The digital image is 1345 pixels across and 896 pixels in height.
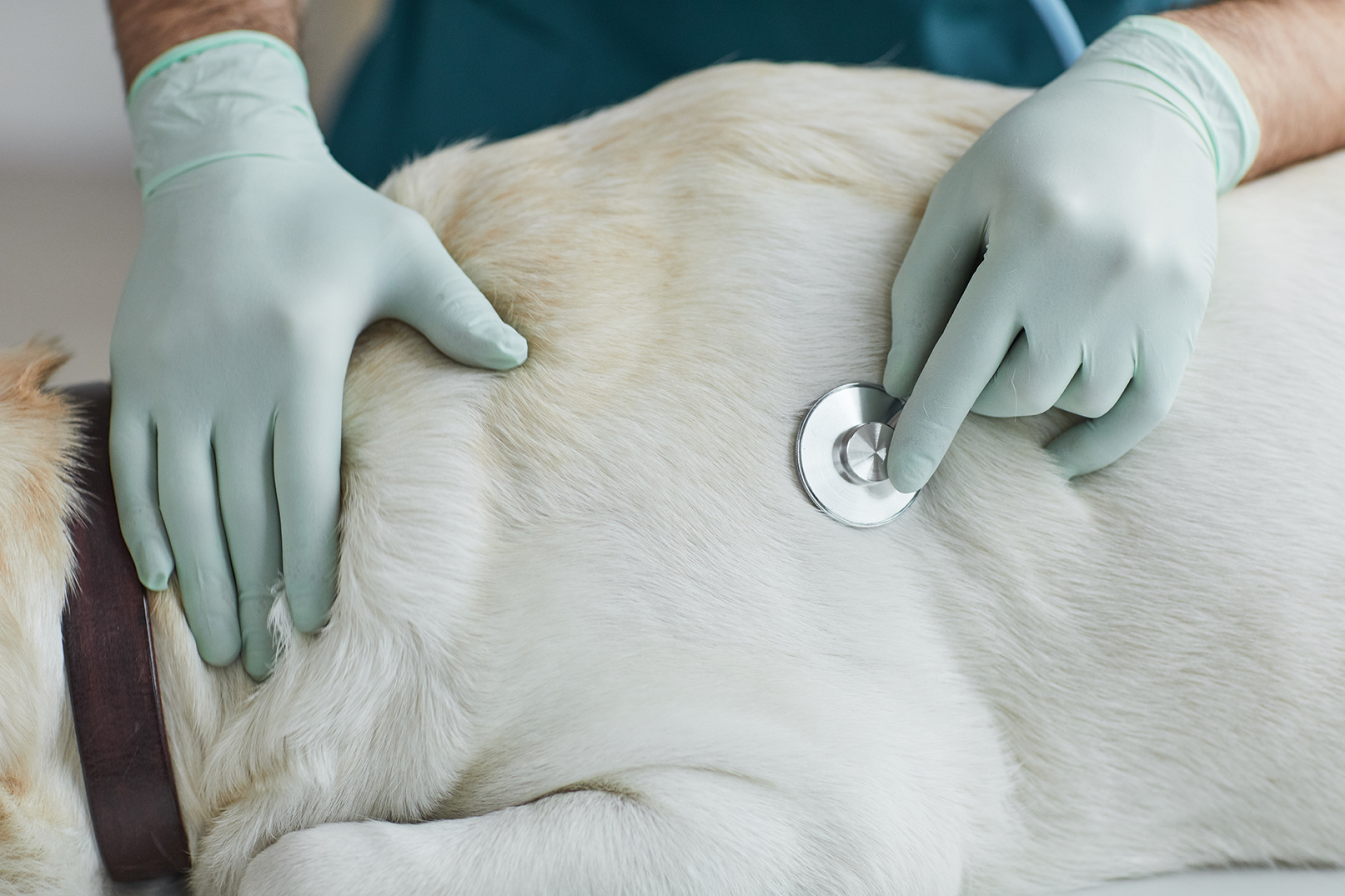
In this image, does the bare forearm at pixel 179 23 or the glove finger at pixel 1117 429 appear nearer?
the glove finger at pixel 1117 429

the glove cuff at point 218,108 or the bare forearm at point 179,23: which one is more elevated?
the bare forearm at point 179,23

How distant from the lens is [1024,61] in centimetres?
119

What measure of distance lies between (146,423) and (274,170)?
9.9 inches

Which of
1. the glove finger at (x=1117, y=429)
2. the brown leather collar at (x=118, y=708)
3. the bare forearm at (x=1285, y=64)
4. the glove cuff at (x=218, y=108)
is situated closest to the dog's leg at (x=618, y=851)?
the brown leather collar at (x=118, y=708)

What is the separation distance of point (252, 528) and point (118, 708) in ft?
0.53

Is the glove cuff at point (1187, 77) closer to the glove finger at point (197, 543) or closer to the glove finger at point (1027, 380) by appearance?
the glove finger at point (1027, 380)

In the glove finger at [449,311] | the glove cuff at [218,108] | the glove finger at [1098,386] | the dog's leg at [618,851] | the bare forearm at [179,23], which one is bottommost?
the dog's leg at [618,851]

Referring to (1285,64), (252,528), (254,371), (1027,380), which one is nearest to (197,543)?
(252,528)

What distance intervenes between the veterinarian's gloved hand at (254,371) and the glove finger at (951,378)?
312 millimetres

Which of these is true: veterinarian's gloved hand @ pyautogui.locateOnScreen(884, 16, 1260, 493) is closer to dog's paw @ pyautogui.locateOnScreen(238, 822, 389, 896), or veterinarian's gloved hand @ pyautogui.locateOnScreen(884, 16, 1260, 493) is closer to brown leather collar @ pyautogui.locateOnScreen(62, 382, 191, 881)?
dog's paw @ pyautogui.locateOnScreen(238, 822, 389, 896)

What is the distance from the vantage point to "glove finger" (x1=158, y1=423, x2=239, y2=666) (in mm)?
719

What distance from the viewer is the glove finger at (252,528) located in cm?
74

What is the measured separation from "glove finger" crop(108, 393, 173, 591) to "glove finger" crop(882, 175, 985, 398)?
0.60m

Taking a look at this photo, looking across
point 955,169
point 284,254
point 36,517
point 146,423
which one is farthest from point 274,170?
point 955,169
